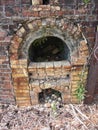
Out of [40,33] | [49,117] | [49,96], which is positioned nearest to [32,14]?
[40,33]

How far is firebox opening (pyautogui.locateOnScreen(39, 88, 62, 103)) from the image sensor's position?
444cm

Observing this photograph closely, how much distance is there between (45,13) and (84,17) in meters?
0.57

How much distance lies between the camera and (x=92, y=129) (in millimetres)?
3965

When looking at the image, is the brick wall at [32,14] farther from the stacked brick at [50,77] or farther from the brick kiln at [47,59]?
the stacked brick at [50,77]

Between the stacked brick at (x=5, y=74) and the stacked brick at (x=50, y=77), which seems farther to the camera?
the stacked brick at (x=50, y=77)

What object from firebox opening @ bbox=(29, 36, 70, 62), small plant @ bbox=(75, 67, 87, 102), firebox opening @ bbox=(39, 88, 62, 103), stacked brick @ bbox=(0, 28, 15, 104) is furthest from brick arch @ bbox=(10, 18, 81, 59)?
firebox opening @ bbox=(39, 88, 62, 103)

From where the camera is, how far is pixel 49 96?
14.8 ft

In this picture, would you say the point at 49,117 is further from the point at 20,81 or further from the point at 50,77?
the point at 20,81

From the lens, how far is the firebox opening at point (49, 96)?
444cm

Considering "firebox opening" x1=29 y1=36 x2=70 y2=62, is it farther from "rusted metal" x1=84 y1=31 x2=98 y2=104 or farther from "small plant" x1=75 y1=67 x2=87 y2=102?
"rusted metal" x1=84 y1=31 x2=98 y2=104

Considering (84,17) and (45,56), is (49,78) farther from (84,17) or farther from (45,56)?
(84,17)


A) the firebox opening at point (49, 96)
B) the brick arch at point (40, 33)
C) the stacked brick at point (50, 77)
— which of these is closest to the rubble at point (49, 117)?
the firebox opening at point (49, 96)

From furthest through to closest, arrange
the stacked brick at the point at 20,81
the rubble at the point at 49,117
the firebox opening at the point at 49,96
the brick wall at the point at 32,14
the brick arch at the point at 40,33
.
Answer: the firebox opening at the point at 49,96 → the rubble at the point at 49,117 → the stacked brick at the point at 20,81 → the brick arch at the point at 40,33 → the brick wall at the point at 32,14

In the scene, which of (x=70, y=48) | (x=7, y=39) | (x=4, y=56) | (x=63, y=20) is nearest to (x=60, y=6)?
(x=63, y=20)
